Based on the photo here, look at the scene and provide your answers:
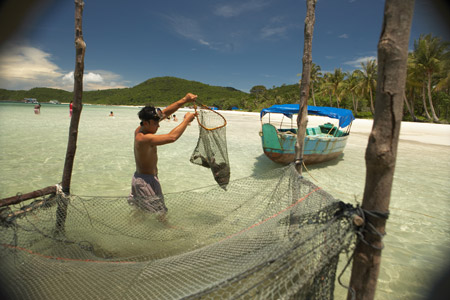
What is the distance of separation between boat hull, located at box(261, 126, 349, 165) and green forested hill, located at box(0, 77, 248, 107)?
88583 millimetres

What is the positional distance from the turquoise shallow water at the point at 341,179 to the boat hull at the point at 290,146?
0.56 meters

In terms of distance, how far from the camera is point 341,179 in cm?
710

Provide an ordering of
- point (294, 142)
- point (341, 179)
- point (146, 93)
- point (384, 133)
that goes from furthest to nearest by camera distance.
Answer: point (146, 93), point (294, 142), point (341, 179), point (384, 133)

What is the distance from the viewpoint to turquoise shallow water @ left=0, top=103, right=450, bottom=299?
3.31 meters

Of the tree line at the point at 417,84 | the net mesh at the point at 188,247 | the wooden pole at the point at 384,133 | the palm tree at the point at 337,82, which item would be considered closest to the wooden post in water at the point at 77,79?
the net mesh at the point at 188,247

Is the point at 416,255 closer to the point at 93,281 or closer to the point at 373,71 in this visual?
the point at 93,281

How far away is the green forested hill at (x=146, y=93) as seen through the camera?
3915 inches

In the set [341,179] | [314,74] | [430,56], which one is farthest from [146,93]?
[341,179]

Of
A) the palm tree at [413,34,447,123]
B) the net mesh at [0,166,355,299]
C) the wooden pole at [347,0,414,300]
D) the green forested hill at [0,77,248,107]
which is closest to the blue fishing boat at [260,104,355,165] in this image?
the net mesh at [0,166,355,299]

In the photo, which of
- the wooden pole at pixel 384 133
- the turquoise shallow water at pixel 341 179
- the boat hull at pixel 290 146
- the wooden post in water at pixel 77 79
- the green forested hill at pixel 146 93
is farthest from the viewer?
the green forested hill at pixel 146 93

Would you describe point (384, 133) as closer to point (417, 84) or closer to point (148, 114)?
point (148, 114)

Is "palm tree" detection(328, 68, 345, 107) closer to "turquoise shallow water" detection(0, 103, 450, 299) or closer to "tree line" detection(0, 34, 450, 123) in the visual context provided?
"tree line" detection(0, 34, 450, 123)

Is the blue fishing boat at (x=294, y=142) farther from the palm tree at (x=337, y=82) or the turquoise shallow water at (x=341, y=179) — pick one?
the palm tree at (x=337, y=82)

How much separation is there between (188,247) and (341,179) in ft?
19.0
